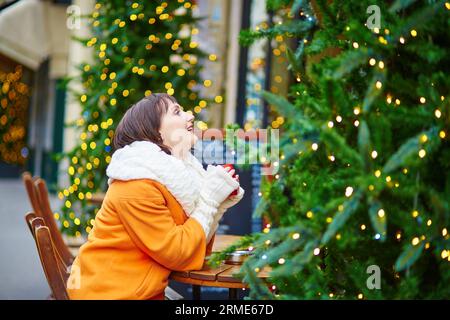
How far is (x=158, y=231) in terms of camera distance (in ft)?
8.51

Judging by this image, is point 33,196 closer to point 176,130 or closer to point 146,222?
point 176,130

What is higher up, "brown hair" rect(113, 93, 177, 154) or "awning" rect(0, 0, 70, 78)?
"awning" rect(0, 0, 70, 78)

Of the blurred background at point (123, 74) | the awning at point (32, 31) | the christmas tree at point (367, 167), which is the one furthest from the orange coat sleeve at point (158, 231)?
the awning at point (32, 31)

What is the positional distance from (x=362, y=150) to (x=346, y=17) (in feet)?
1.92

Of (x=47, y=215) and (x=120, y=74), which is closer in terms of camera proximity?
(x=47, y=215)

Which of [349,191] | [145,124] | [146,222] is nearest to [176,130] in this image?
[145,124]

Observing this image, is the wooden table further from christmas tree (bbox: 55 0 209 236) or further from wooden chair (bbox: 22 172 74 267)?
christmas tree (bbox: 55 0 209 236)

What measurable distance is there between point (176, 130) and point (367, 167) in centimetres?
122

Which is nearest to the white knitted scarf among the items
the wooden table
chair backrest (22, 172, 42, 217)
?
the wooden table

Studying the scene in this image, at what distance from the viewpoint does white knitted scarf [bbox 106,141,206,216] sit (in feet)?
8.75

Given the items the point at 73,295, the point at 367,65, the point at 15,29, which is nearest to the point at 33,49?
the point at 15,29

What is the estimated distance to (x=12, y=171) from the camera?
1897 cm

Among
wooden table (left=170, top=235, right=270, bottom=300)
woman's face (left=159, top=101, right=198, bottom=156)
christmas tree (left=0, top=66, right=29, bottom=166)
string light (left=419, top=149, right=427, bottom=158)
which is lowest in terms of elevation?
wooden table (left=170, top=235, right=270, bottom=300)

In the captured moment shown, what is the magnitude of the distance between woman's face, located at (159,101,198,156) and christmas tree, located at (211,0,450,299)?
772mm
